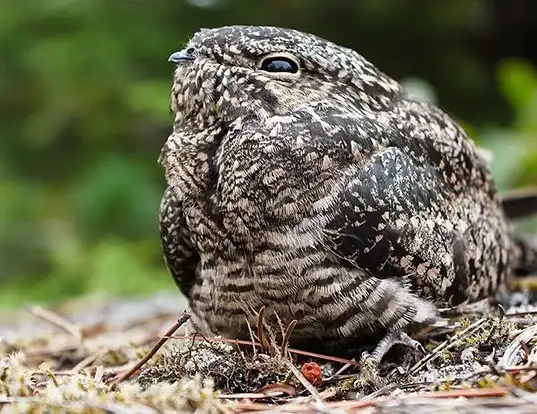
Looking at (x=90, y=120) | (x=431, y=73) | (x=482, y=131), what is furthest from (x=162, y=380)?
(x=431, y=73)

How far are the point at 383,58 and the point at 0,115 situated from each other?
3046 millimetres

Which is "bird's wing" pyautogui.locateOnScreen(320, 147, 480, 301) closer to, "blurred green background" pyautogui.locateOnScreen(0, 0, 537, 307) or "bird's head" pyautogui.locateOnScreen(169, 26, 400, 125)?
"bird's head" pyautogui.locateOnScreen(169, 26, 400, 125)

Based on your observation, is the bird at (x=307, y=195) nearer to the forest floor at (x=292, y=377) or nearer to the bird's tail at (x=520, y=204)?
the forest floor at (x=292, y=377)

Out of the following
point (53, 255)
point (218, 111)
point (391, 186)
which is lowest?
point (53, 255)

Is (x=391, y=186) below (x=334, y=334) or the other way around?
the other way around

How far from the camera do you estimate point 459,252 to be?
2176mm

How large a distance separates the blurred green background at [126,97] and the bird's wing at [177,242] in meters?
2.43

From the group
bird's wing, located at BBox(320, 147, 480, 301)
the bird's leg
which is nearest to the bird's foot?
the bird's leg

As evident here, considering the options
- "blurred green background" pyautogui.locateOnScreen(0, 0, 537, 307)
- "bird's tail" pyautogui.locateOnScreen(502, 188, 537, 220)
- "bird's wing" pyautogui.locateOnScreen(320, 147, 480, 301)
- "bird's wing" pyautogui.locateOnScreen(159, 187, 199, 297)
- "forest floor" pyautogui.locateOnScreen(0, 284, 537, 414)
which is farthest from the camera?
"blurred green background" pyautogui.locateOnScreen(0, 0, 537, 307)

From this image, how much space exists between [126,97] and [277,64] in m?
3.29

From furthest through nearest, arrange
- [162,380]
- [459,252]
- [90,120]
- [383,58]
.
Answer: [383,58] < [90,120] < [459,252] < [162,380]

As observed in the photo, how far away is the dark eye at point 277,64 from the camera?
2.03 metres

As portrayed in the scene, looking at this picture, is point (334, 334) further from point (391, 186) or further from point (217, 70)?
point (217, 70)

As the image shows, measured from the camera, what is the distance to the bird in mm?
1913
